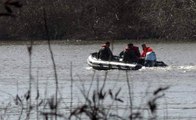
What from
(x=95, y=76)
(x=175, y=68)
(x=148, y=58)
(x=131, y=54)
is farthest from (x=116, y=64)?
(x=175, y=68)

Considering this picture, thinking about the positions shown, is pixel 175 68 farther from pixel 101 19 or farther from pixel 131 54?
pixel 101 19

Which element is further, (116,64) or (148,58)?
(148,58)

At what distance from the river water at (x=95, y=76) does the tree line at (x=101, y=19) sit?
266 centimetres

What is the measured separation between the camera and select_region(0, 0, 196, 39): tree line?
51.4m

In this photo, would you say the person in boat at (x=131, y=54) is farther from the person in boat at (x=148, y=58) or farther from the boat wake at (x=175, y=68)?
the boat wake at (x=175, y=68)

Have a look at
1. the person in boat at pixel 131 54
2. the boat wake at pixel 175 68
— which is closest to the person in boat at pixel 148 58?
the boat wake at pixel 175 68

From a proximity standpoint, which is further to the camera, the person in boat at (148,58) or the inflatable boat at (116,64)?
the person in boat at (148,58)

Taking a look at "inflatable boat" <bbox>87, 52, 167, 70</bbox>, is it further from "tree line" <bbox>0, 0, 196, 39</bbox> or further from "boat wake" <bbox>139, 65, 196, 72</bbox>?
"tree line" <bbox>0, 0, 196, 39</bbox>

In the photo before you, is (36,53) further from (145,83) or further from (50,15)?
(145,83)

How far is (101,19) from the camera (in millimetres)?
54812

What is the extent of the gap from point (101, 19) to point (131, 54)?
92.8 ft

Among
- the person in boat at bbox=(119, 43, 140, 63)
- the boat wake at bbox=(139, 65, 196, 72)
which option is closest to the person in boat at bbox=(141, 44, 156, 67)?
the boat wake at bbox=(139, 65, 196, 72)

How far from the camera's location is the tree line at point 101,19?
51375 millimetres

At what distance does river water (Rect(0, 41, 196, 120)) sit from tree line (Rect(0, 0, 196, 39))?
2.66m
